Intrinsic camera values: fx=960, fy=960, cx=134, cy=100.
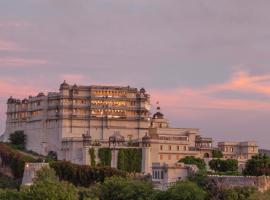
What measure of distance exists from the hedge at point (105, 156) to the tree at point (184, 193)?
23.8 meters

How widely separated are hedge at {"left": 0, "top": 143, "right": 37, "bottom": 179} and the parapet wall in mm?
28749

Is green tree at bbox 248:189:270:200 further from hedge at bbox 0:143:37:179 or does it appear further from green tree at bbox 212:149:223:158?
hedge at bbox 0:143:37:179

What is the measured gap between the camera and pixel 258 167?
96.1 m

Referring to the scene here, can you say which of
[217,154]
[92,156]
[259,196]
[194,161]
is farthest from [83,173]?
[259,196]

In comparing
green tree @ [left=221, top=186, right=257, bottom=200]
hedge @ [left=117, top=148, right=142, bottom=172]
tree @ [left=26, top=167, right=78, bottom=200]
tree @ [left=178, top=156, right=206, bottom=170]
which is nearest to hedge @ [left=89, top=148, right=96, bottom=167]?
hedge @ [left=117, top=148, right=142, bottom=172]

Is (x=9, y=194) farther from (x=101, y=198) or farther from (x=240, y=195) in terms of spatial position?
(x=240, y=195)

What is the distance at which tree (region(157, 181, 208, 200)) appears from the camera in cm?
7931

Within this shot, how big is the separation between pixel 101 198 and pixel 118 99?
31729 millimetres

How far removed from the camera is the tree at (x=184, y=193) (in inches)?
3123

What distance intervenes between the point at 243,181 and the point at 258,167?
11781 millimetres

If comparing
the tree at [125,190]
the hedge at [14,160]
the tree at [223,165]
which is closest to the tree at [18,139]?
the hedge at [14,160]

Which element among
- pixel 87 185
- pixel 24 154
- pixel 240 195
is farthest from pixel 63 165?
pixel 240 195

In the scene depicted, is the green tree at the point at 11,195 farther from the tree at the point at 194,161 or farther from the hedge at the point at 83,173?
the tree at the point at 194,161

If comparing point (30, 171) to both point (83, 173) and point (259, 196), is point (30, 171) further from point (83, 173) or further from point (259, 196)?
point (259, 196)
